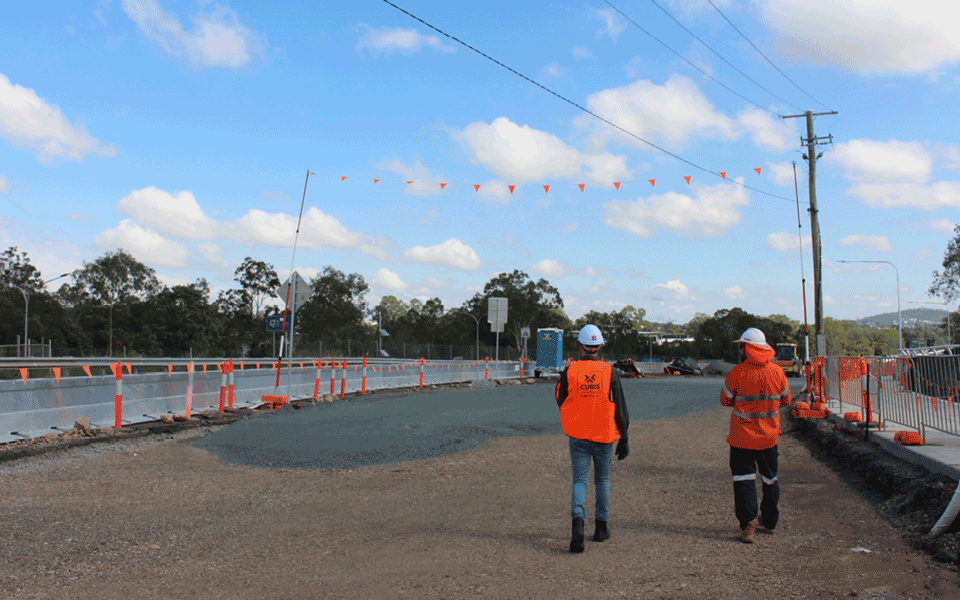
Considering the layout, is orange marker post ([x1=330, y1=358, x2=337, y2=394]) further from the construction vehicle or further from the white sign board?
the construction vehicle

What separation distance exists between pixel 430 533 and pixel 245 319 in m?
77.2

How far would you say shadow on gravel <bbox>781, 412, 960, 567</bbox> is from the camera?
540 cm

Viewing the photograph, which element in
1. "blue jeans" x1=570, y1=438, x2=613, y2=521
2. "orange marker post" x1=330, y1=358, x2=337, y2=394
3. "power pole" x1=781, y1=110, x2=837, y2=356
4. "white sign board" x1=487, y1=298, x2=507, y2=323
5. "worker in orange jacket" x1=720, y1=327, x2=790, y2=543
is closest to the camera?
"blue jeans" x1=570, y1=438, x2=613, y2=521

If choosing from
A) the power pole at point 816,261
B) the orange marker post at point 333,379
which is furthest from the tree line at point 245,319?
the orange marker post at point 333,379

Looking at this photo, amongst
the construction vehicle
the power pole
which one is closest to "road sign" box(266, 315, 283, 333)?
the power pole

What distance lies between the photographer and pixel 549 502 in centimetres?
712

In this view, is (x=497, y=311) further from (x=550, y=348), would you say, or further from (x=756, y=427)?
(x=756, y=427)

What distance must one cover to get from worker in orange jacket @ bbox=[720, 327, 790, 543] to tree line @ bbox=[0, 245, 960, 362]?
30371 mm

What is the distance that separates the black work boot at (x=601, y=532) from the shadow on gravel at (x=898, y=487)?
228cm

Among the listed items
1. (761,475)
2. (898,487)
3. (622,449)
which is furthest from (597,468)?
(898,487)

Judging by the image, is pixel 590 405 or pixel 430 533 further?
Result: pixel 430 533

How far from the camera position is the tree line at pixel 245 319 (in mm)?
60562

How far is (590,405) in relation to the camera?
552 centimetres

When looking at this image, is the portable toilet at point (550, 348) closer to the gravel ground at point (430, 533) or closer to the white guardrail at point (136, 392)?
the white guardrail at point (136, 392)
